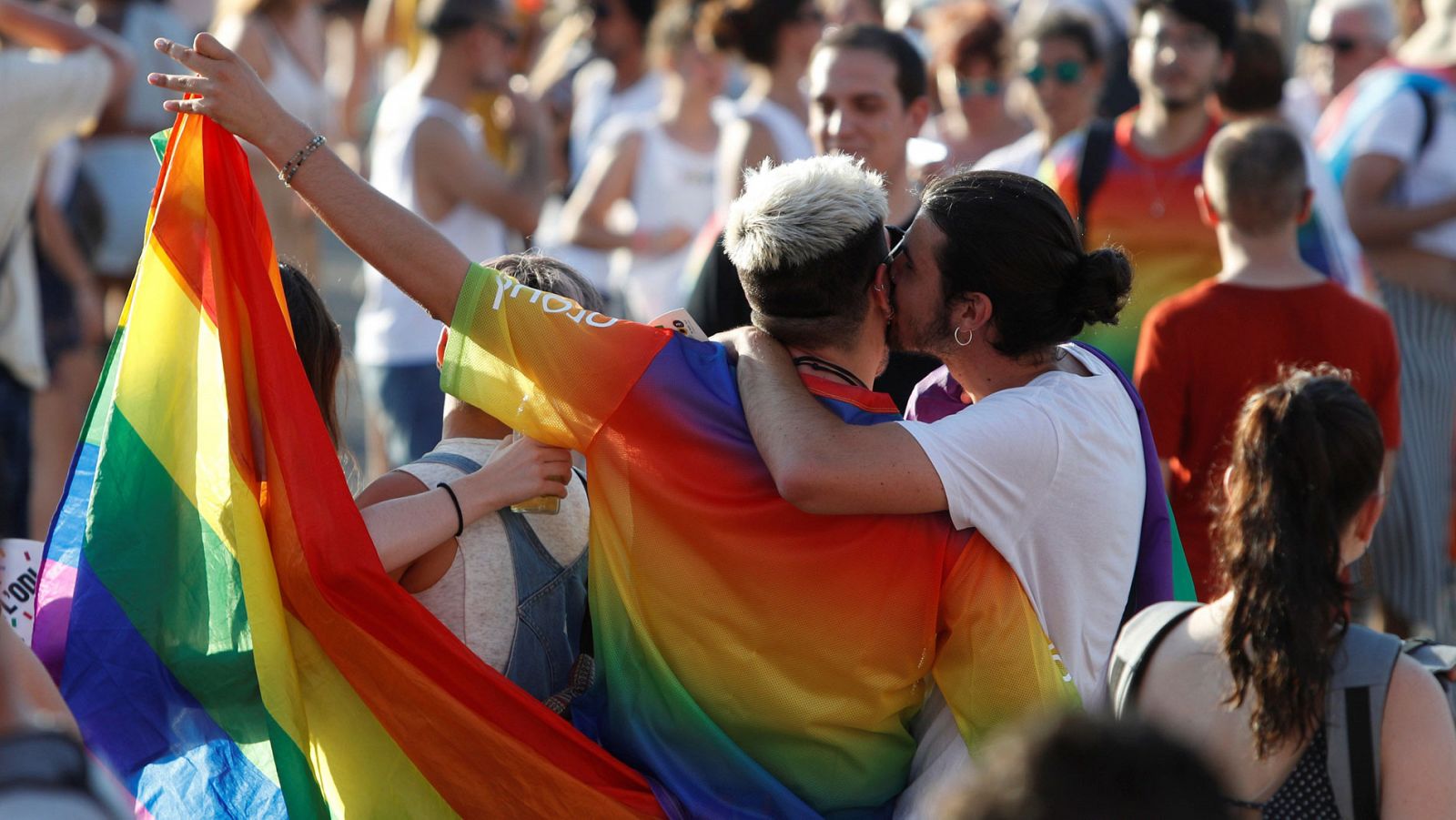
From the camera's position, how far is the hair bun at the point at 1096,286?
2.57 meters

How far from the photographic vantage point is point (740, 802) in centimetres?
245

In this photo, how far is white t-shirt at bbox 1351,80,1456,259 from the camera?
5543mm

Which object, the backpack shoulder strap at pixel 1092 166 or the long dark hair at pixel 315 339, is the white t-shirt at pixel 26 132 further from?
the backpack shoulder strap at pixel 1092 166

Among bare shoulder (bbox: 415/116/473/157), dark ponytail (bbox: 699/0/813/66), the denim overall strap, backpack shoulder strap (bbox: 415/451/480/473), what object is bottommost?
the denim overall strap

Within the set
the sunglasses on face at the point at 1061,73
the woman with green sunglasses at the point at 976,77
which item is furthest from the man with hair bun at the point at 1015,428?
the woman with green sunglasses at the point at 976,77

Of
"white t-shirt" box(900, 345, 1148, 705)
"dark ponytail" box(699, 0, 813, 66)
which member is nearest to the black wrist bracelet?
"white t-shirt" box(900, 345, 1148, 705)

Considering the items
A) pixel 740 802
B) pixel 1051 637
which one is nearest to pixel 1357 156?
pixel 1051 637

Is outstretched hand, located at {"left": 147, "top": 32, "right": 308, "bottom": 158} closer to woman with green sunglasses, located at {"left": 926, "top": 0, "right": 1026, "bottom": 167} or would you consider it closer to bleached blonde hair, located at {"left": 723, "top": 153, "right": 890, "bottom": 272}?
bleached blonde hair, located at {"left": 723, "top": 153, "right": 890, "bottom": 272}

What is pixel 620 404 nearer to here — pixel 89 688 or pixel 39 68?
pixel 89 688

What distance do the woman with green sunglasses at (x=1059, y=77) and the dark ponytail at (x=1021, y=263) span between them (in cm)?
338

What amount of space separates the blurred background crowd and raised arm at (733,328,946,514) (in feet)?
3.83

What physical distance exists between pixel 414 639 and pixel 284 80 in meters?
4.93

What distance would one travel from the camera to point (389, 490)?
2.58 m

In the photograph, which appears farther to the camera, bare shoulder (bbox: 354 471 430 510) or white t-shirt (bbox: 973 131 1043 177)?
white t-shirt (bbox: 973 131 1043 177)
